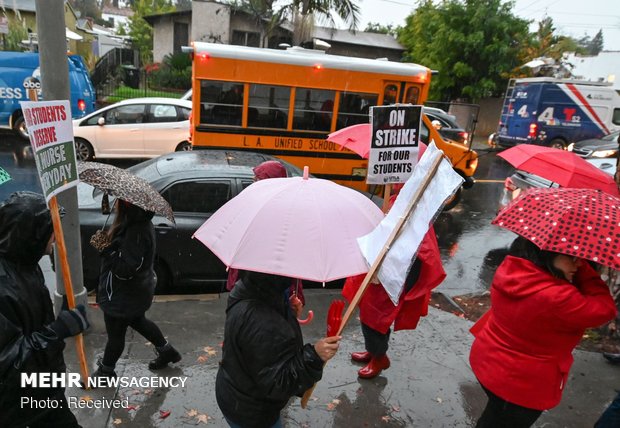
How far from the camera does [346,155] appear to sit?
941 cm

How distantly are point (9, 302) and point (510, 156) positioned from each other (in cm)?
463

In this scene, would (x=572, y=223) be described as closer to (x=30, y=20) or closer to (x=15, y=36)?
(x=15, y=36)

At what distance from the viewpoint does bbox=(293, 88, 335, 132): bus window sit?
8984 mm

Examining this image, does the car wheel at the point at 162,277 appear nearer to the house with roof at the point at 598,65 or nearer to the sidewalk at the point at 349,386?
the sidewalk at the point at 349,386

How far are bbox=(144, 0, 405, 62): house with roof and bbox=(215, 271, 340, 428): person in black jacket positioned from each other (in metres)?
21.5

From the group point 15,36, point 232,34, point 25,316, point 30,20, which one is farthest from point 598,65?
point 25,316

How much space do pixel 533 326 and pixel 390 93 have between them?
24.8 ft

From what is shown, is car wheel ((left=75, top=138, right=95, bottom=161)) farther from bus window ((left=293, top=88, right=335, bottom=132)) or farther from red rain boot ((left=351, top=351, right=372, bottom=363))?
red rain boot ((left=351, top=351, right=372, bottom=363))

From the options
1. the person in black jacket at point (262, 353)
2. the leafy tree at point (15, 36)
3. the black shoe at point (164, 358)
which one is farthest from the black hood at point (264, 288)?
the leafy tree at point (15, 36)

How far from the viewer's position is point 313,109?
913 cm

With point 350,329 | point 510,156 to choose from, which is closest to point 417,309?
point 350,329

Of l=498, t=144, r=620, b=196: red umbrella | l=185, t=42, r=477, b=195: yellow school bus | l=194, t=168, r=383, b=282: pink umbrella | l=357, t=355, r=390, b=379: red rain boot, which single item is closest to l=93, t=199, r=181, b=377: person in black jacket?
l=194, t=168, r=383, b=282: pink umbrella

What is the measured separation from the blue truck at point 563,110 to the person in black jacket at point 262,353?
18176 millimetres

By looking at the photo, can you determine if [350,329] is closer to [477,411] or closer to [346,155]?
[477,411]
